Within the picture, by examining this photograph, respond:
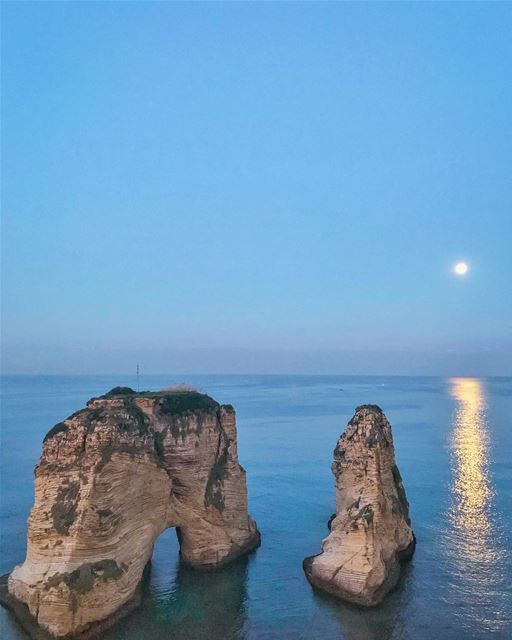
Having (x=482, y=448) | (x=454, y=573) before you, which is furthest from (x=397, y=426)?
(x=454, y=573)

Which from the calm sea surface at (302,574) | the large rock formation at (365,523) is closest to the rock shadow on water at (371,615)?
the calm sea surface at (302,574)

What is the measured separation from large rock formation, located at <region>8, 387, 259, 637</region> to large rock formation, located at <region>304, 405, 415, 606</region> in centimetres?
606

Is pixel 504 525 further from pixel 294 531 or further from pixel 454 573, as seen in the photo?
pixel 294 531

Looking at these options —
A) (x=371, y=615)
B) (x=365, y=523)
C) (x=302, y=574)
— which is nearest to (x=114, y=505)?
(x=302, y=574)

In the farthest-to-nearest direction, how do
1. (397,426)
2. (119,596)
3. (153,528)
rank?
(397,426) < (153,528) < (119,596)

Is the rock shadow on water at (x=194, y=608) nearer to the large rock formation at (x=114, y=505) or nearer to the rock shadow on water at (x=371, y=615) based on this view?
the large rock formation at (x=114, y=505)

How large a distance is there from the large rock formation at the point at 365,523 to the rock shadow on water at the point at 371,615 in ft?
1.03

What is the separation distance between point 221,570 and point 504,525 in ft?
63.5

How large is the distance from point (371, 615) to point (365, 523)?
3612 millimetres

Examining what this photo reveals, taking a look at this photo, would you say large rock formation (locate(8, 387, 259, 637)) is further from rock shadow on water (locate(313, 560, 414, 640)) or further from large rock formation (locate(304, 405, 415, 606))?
rock shadow on water (locate(313, 560, 414, 640))

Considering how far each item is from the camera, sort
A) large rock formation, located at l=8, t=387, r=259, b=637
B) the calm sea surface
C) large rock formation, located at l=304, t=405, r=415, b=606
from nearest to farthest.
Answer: large rock formation, located at l=8, t=387, r=259, b=637 < the calm sea surface < large rock formation, located at l=304, t=405, r=415, b=606

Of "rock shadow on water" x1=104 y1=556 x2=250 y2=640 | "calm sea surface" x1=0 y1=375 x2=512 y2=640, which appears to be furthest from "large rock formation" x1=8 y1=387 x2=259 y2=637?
"calm sea surface" x1=0 y1=375 x2=512 y2=640

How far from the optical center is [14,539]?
96.2ft

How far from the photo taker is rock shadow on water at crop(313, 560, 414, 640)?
1892 centimetres
